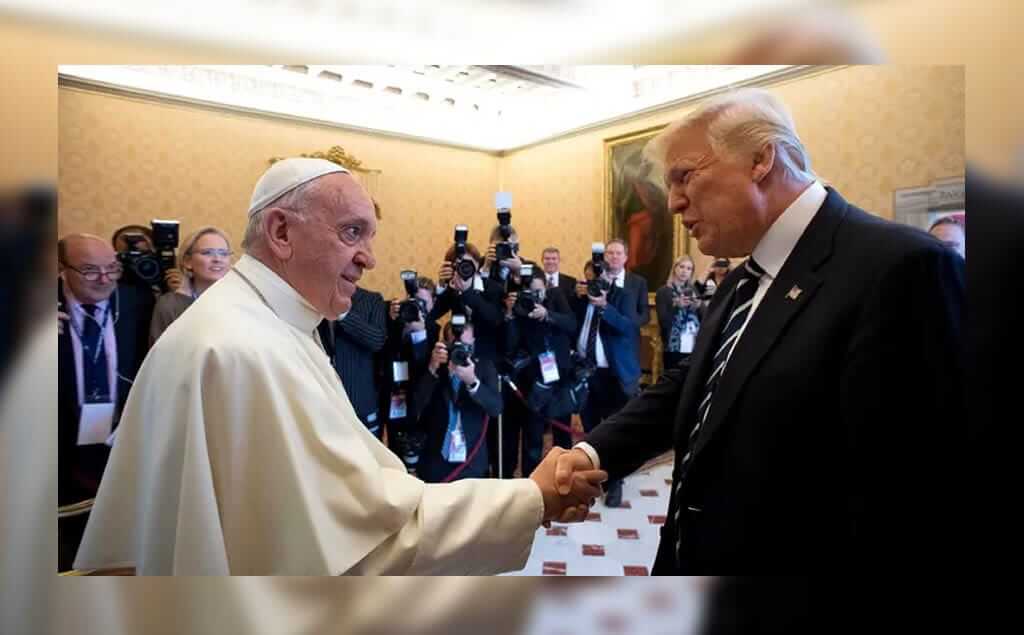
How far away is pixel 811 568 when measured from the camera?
1514 mm

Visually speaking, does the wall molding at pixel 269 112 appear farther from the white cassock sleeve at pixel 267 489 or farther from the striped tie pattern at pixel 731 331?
the white cassock sleeve at pixel 267 489

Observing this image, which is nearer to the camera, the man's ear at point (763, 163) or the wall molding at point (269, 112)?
the man's ear at point (763, 163)

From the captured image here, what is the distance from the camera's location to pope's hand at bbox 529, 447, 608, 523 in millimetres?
1669

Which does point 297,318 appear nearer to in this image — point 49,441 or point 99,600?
point 49,441

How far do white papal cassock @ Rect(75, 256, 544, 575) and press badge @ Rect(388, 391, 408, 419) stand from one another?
0.19m

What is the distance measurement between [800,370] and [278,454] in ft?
4.18

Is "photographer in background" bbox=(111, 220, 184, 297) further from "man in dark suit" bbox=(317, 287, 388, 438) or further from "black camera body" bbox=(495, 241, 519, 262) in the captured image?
"black camera body" bbox=(495, 241, 519, 262)

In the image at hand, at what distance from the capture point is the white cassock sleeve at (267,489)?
1467 mm

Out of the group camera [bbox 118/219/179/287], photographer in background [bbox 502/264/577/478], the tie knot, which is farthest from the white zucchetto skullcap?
the tie knot

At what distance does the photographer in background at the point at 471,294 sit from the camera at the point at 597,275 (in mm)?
274

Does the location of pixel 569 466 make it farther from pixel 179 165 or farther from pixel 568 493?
pixel 179 165

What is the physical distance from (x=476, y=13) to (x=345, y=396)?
1145 millimetres

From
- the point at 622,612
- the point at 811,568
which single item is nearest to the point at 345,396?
the point at 622,612

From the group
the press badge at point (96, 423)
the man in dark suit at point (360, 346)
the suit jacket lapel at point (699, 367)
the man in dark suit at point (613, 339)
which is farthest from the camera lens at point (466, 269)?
the press badge at point (96, 423)
